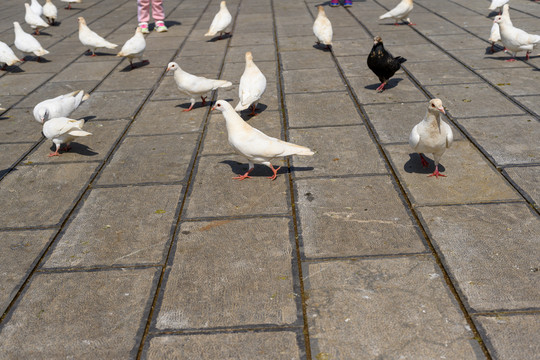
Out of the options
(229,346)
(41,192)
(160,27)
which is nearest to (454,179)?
(229,346)

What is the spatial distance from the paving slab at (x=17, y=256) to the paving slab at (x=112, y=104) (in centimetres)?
327

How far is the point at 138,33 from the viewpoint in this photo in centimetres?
1021

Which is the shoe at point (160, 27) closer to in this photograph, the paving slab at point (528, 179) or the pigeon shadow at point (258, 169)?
the pigeon shadow at point (258, 169)

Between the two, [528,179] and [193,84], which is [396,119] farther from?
[193,84]

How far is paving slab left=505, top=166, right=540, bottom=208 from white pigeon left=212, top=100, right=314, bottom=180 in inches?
82.5

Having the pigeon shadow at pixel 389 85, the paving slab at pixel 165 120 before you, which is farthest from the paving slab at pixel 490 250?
the pigeon shadow at pixel 389 85

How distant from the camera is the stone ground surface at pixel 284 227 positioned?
11.7 feet

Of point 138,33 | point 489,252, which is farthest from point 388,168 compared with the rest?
point 138,33

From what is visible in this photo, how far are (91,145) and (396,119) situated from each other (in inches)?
160

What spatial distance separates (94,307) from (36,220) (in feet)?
5.44

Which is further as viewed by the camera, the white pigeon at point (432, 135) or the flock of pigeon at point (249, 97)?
the flock of pigeon at point (249, 97)

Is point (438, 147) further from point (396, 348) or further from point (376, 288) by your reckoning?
point (396, 348)

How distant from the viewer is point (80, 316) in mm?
3818

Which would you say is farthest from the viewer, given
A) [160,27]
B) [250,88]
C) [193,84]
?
[160,27]
